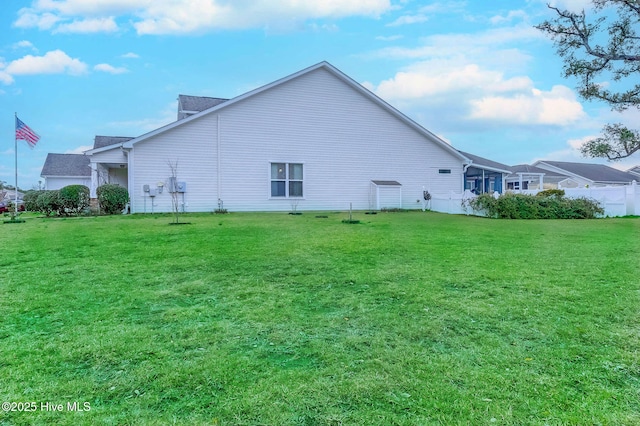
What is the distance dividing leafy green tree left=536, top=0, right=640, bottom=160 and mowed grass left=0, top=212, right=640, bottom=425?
28.8 ft

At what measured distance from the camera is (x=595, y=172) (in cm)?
4009

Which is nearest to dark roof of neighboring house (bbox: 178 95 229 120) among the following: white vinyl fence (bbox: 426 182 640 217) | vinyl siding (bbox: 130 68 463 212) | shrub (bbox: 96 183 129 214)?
vinyl siding (bbox: 130 68 463 212)

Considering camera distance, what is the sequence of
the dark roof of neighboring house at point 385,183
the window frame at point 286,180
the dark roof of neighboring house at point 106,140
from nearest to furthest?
the window frame at point 286,180
the dark roof of neighboring house at point 385,183
the dark roof of neighboring house at point 106,140

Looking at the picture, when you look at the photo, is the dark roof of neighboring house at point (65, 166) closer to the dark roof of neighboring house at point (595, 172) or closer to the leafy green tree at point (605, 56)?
the leafy green tree at point (605, 56)

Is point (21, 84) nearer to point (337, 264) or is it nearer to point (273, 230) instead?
point (273, 230)

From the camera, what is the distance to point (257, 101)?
16.8 meters

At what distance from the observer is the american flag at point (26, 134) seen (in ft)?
49.6

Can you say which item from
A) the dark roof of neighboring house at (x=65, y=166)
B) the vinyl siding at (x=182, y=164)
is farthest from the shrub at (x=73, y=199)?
the dark roof of neighboring house at (x=65, y=166)

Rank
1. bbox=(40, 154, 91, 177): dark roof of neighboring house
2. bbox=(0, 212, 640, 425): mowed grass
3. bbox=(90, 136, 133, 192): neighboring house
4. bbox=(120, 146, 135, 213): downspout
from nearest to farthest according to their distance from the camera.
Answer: bbox=(0, 212, 640, 425): mowed grass
bbox=(120, 146, 135, 213): downspout
bbox=(90, 136, 133, 192): neighboring house
bbox=(40, 154, 91, 177): dark roof of neighboring house

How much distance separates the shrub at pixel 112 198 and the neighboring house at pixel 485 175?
1786 centimetres

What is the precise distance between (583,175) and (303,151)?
112 feet

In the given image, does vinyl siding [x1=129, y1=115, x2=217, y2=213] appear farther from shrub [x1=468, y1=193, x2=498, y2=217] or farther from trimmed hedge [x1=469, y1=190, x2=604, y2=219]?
trimmed hedge [x1=469, y1=190, x2=604, y2=219]

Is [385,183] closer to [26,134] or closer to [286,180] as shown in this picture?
[286,180]

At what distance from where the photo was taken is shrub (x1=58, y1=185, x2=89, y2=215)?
1459 centimetres
